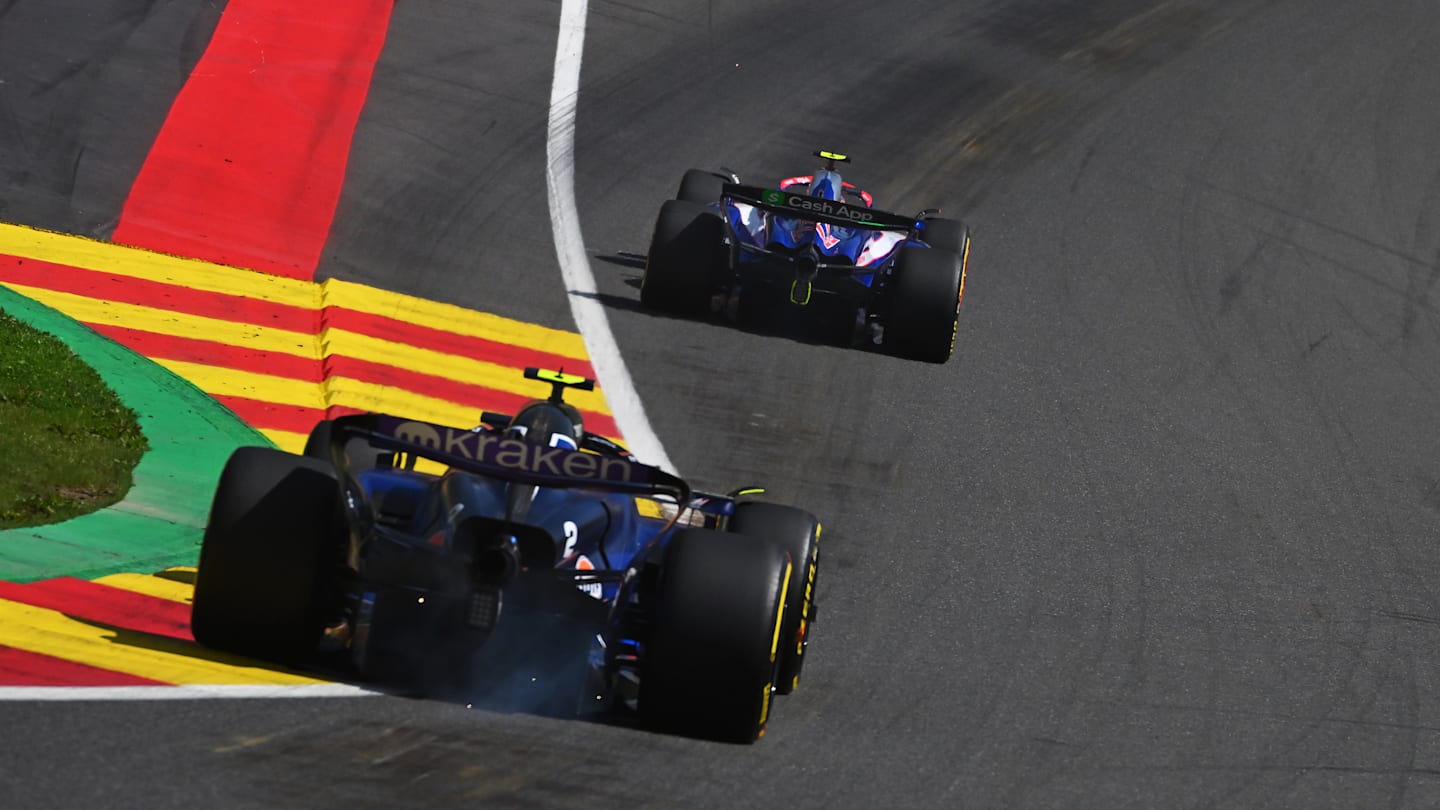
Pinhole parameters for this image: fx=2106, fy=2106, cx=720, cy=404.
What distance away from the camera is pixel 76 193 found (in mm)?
18156

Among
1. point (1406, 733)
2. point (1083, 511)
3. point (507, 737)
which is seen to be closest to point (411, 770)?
point (507, 737)

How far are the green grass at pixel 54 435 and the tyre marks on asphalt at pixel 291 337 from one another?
36.4 inches

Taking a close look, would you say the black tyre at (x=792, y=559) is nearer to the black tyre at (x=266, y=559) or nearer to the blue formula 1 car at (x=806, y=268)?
the black tyre at (x=266, y=559)

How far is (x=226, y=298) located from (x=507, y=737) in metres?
8.57

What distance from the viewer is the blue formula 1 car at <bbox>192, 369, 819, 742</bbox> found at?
334 inches

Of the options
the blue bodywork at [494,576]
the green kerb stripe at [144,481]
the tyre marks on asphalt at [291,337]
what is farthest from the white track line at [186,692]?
the tyre marks on asphalt at [291,337]

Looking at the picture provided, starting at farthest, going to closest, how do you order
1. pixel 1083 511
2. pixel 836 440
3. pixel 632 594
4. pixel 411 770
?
pixel 836 440, pixel 1083 511, pixel 632 594, pixel 411 770

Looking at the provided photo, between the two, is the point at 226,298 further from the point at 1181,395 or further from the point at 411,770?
the point at 411,770

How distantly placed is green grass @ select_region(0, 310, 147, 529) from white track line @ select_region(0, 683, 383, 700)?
111 inches

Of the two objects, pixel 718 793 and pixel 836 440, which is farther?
pixel 836 440

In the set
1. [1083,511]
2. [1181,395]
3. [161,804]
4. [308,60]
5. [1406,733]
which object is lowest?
[161,804]

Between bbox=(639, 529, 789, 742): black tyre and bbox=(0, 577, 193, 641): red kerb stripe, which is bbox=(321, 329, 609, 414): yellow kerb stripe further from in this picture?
bbox=(639, 529, 789, 742): black tyre

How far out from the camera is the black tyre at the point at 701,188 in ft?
60.8

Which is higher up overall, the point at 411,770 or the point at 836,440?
the point at 836,440
